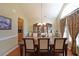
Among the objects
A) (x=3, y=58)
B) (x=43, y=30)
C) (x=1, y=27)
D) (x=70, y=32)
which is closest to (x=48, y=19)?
(x=43, y=30)

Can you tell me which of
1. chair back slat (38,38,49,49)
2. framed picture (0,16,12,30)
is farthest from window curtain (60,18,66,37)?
framed picture (0,16,12,30)

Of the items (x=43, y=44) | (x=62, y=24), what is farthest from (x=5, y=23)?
→ (x=43, y=44)

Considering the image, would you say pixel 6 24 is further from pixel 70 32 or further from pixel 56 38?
pixel 70 32

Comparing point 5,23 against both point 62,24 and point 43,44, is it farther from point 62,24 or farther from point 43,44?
point 43,44

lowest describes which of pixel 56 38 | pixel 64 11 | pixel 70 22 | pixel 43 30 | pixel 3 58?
pixel 3 58

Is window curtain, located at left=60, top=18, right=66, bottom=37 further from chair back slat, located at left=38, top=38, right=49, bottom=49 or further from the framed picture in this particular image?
the framed picture

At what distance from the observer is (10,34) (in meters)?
2.78

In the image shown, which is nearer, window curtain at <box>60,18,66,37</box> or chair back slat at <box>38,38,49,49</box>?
window curtain at <box>60,18,66,37</box>

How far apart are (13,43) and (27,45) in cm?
85

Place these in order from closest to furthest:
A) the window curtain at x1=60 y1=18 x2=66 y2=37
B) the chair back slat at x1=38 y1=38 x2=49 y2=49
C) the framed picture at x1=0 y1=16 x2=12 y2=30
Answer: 1. the framed picture at x1=0 y1=16 x2=12 y2=30
2. the window curtain at x1=60 y1=18 x2=66 y2=37
3. the chair back slat at x1=38 y1=38 x2=49 y2=49

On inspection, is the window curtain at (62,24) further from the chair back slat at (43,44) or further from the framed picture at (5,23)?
the framed picture at (5,23)

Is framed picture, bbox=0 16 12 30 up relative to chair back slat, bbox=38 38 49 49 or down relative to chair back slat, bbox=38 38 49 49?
up

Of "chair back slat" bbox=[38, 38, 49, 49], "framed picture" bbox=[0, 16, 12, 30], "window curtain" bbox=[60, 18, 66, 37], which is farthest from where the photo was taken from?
"chair back slat" bbox=[38, 38, 49, 49]

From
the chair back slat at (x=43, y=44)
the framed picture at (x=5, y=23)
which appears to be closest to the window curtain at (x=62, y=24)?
the chair back slat at (x=43, y=44)
